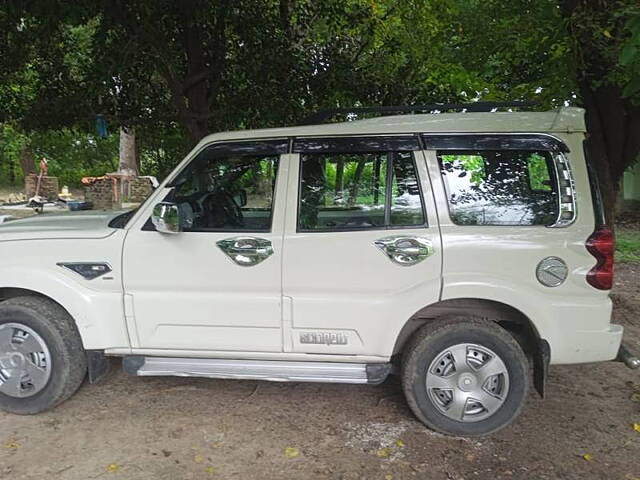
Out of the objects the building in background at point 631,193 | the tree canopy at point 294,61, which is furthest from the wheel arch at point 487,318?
the building in background at point 631,193

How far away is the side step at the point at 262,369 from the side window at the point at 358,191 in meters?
0.90

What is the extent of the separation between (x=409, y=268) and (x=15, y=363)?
2716mm

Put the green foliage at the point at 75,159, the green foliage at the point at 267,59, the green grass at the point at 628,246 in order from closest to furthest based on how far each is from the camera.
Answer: the green foliage at the point at 267,59 < the green grass at the point at 628,246 < the green foliage at the point at 75,159

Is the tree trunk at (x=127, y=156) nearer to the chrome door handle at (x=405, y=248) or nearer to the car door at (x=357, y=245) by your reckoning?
the car door at (x=357, y=245)

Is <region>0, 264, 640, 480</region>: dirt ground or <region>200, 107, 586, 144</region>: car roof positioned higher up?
<region>200, 107, 586, 144</region>: car roof

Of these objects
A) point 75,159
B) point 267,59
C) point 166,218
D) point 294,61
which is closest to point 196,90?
point 267,59

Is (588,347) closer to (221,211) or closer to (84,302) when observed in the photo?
(221,211)

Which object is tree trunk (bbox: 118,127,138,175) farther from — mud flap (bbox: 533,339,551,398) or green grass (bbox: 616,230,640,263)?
mud flap (bbox: 533,339,551,398)

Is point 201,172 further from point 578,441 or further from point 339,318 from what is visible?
point 578,441

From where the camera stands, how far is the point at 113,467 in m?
3.06

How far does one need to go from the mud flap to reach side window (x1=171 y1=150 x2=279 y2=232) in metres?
1.90

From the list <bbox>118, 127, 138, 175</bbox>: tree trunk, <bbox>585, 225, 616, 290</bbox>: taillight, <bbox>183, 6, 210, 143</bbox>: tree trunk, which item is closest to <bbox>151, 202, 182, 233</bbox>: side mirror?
<bbox>585, 225, 616, 290</bbox>: taillight

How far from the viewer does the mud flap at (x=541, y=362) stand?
130 inches

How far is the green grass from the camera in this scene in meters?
9.05
